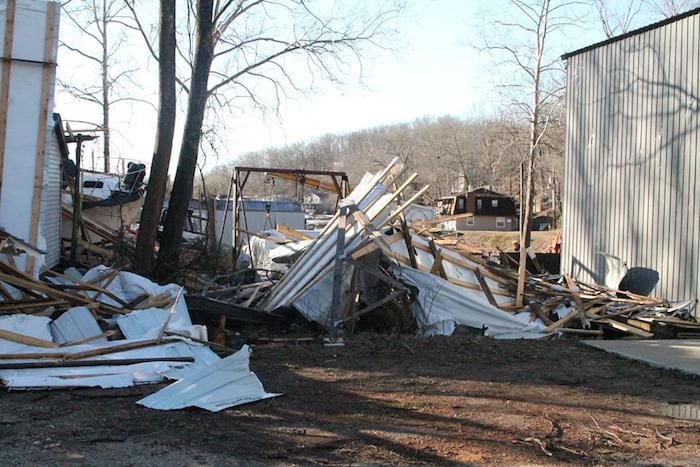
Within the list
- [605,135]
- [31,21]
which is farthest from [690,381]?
[31,21]

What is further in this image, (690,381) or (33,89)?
(33,89)

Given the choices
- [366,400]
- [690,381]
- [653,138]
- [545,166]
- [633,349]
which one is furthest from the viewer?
[545,166]

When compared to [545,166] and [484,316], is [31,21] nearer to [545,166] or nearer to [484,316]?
[484,316]

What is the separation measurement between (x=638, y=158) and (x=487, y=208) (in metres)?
60.5

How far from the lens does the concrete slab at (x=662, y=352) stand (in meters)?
8.06

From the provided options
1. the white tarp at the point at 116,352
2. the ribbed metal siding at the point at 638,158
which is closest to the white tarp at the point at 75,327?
the white tarp at the point at 116,352

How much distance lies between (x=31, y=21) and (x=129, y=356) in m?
6.04

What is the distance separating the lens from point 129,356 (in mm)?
7406

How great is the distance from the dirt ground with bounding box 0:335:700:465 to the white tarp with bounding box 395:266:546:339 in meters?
2.35

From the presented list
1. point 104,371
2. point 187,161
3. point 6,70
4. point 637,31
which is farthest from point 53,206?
point 637,31

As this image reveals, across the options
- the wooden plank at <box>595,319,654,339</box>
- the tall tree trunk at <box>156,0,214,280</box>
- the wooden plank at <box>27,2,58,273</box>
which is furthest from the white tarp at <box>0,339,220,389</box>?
the wooden plank at <box>595,319,654,339</box>

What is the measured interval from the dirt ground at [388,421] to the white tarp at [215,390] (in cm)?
12

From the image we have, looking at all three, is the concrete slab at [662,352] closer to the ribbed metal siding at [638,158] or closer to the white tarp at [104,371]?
the ribbed metal siding at [638,158]

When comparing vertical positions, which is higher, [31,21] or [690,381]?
[31,21]
